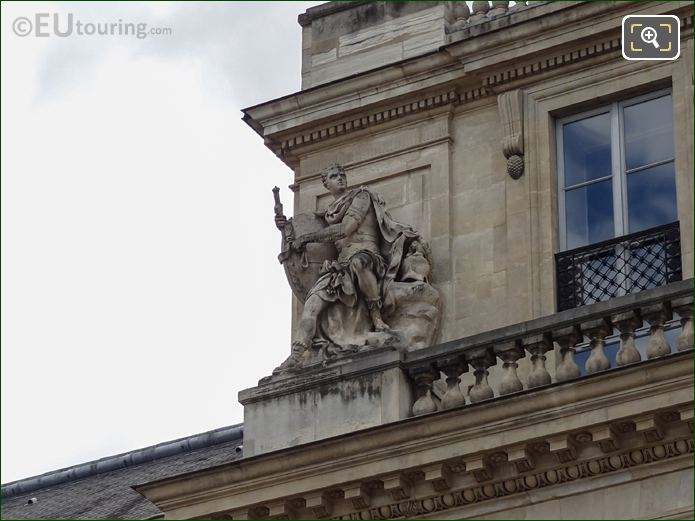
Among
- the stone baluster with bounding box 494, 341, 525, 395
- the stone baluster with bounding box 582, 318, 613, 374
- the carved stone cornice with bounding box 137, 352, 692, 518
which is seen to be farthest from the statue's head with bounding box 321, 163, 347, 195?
the stone baluster with bounding box 582, 318, 613, 374

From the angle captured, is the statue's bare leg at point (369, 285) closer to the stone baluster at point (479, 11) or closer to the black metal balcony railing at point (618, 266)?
the black metal balcony railing at point (618, 266)

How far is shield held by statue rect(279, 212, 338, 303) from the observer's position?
2238cm

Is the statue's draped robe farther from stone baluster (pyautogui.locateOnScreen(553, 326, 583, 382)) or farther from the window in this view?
stone baluster (pyautogui.locateOnScreen(553, 326, 583, 382))

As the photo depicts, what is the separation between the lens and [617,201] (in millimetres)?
21984

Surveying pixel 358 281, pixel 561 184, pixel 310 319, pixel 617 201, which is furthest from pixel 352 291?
pixel 617 201

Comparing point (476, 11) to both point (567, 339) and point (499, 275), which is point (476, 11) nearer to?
point (499, 275)

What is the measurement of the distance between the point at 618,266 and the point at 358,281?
2.25m

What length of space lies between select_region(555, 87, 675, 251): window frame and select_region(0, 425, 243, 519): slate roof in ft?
18.5

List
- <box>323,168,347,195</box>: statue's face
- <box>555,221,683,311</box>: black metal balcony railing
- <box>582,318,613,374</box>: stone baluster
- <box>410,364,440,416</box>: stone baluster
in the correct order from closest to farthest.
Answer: <box>582,318,613,374</box>: stone baluster, <box>410,364,440,416</box>: stone baluster, <box>555,221,683,311</box>: black metal balcony railing, <box>323,168,347,195</box>: statue's face

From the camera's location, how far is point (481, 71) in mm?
22984

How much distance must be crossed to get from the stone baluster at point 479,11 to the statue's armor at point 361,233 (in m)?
2.28

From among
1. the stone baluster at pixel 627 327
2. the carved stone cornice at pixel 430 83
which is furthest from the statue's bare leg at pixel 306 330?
the stone baluster at pixel 627 327

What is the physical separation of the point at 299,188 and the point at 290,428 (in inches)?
141

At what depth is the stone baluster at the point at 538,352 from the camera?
19.7 metres
